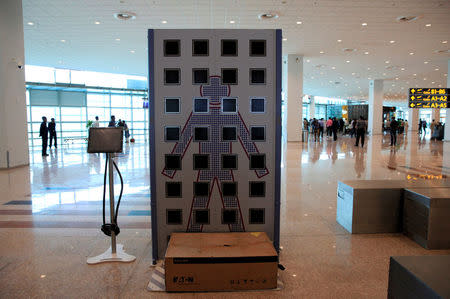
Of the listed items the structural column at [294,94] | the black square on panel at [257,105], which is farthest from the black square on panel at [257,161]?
the structural column at [294,94]

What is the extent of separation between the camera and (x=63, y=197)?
6.54 metres

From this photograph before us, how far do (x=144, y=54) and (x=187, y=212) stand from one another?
18.8 metres

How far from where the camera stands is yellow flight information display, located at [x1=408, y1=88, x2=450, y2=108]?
19.2 meters

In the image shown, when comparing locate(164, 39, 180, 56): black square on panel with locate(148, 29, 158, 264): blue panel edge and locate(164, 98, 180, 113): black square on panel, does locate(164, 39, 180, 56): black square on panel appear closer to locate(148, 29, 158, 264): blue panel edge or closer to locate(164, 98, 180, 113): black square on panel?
locate(148, 29, 158, 264): blue panel edge

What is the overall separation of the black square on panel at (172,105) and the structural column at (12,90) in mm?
9070

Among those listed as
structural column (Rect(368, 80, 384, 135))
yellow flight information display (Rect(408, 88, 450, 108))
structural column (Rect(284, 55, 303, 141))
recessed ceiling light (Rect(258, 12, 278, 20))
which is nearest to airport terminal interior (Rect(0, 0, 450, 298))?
recessed ceiling light (Rect(258, 12, 278, 20))

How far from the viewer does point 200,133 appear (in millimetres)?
Answer: 3420

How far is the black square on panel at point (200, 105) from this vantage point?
339cm

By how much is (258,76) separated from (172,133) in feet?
3.61

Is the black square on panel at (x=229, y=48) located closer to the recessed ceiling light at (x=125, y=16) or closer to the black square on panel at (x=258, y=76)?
the black square on panel at (x=258, y=76)

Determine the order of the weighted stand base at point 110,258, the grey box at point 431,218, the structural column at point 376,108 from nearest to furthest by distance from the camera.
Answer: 1. the weighted stand base at point 110,258
2. the grey box at point 431,218
3. the structural column at point 376,108

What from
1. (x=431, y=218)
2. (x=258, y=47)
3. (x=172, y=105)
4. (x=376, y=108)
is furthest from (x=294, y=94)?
(x=172, y=105)

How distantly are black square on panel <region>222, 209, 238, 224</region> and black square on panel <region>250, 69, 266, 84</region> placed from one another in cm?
142

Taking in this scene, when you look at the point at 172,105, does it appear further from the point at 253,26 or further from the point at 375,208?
the point at 253,26
